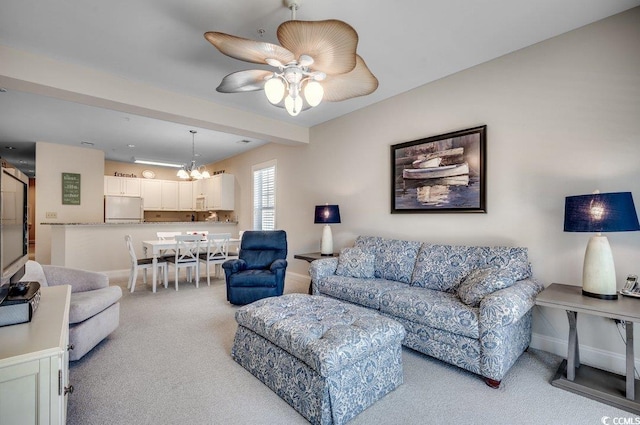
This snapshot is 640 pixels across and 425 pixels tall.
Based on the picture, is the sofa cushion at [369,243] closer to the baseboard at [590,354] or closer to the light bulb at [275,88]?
the baseboard at [590,354]

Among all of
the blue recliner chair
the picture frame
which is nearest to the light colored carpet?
the blue recliner chair

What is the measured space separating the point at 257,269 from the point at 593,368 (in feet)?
11.9

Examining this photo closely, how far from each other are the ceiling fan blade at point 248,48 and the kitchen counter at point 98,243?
5.28m

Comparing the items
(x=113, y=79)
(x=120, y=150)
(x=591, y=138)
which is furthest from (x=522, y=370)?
(x=120, y=150)

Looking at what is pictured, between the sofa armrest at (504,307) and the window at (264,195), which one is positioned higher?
the window at (264,195)

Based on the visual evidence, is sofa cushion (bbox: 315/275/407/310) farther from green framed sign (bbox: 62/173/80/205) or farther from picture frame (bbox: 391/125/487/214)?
green framed sign (bbox: 62/173/80/205)

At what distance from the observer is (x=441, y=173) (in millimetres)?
3363

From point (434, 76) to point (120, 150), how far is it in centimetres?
670

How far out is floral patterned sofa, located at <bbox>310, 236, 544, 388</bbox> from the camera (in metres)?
2.11

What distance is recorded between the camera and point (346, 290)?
313cm

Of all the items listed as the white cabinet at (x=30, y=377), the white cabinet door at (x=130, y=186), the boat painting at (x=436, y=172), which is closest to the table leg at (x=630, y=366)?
the boat painting at (x=436, y=172)

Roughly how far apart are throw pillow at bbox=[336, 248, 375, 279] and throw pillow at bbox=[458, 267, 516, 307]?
1129mm

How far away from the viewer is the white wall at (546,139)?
92.2 inches

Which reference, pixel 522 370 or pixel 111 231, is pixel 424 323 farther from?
pixel 111 231
